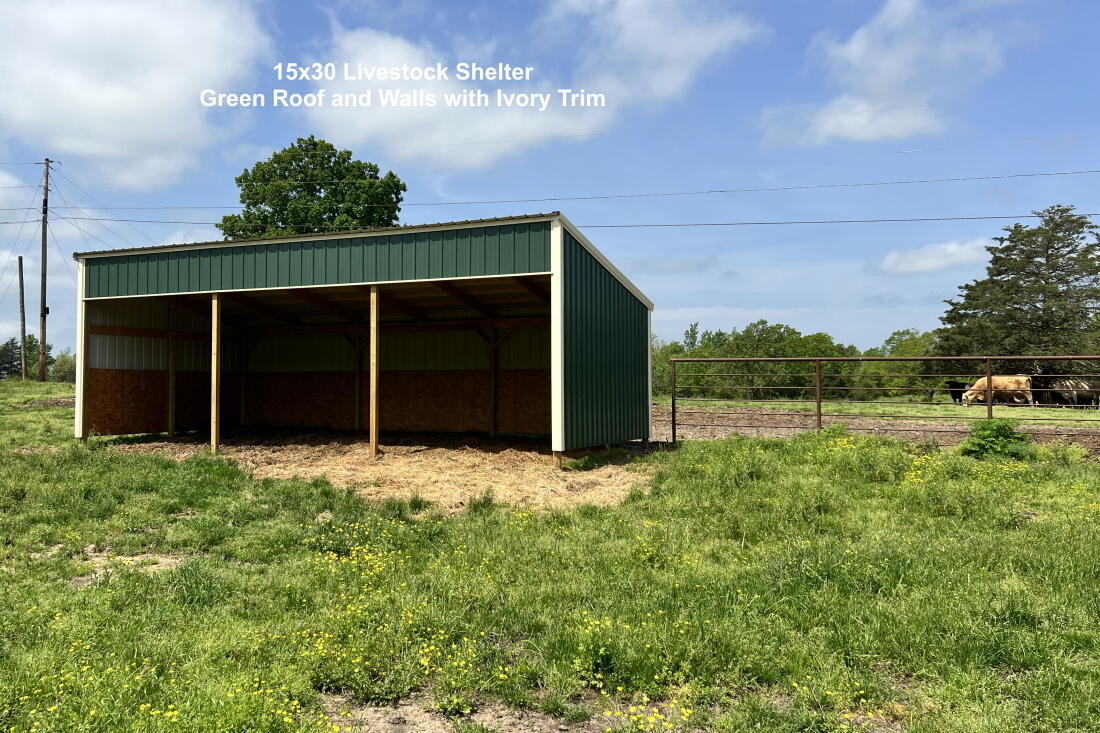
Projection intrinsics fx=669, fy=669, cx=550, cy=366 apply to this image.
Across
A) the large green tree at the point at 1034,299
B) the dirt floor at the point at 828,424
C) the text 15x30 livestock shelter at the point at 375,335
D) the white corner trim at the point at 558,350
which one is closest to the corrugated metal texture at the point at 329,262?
the text 15x30 livestock shelter at the point at 375,335

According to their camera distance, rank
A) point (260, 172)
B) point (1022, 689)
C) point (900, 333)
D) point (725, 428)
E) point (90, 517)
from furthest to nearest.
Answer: point (900, 333) < point (260, 172) < point (725, 428) < point (90, 517) < point (1022, 689)

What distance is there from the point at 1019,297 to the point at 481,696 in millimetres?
48154

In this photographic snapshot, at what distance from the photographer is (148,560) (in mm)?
6383

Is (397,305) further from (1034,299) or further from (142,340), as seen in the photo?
(1034,299)

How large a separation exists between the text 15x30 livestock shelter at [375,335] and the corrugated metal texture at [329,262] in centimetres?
3

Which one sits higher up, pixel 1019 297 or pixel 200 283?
pixel 1019 297

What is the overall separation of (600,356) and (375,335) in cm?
433

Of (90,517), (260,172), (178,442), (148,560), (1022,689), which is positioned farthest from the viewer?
(260,172)

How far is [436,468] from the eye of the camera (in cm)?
1108

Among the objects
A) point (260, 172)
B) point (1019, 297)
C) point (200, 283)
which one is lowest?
point (200, 283)

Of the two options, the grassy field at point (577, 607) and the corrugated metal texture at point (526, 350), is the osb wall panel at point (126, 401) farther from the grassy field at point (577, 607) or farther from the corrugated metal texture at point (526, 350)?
the corrugated metal texture at point (526, 350)

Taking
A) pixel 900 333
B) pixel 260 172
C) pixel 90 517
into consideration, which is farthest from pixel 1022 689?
pixel 900 333

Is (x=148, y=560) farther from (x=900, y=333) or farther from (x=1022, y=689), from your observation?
(x=900, y=333)

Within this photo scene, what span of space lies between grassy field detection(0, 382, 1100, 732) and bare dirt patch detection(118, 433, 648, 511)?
84 cm
